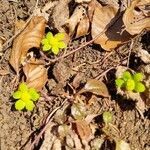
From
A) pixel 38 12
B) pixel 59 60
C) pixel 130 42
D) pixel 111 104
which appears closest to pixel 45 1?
pixel 38 12

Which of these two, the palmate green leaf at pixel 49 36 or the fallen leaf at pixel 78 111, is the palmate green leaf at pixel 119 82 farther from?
the palmate green leaf at pixel 49 36

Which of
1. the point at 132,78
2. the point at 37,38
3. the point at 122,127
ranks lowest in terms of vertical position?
the point at 122,127

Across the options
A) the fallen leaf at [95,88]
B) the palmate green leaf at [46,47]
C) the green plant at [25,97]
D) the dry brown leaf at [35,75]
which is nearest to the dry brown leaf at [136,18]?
the fallen leaf at [95,88]

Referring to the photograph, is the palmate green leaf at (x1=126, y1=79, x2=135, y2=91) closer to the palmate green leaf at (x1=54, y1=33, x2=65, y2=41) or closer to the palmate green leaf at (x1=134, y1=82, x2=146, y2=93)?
the palmate green leaf at (x1=134, y1=82, x2=146, y2=93)

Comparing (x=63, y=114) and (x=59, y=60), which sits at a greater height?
(x=59, y=60)

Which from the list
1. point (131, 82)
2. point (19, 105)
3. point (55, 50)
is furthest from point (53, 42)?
point (131, 82)

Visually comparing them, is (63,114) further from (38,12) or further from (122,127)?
(38,12)

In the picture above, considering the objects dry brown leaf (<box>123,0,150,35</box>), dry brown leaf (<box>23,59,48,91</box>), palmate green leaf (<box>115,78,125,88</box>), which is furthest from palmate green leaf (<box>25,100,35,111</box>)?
dry brown leaf (<box>123,0,150,35</box>)
